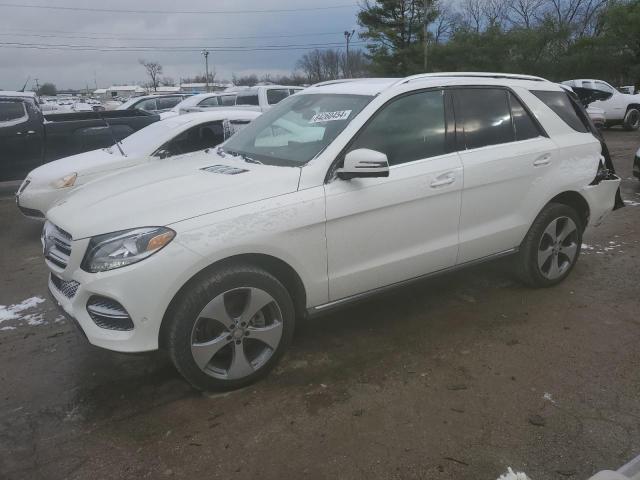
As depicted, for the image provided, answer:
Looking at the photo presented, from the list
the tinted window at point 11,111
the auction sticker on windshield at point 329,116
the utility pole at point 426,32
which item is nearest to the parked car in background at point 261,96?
the tinted window at point 11,111

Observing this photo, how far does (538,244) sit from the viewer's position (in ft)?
14.2

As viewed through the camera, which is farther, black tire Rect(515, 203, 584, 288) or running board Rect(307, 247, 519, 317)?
black tire Rect(515, 203, 584, 288)

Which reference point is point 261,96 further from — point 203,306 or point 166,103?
point 203,306

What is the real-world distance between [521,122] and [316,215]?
209 centimetres

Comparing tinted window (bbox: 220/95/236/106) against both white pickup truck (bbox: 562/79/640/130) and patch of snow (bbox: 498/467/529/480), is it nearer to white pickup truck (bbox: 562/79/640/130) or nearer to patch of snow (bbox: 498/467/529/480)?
white pickup truck (bbox: 562/79/640/130)

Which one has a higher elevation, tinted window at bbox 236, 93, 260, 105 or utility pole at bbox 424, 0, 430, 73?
utility pole at bbox 424, 0, 430, 73

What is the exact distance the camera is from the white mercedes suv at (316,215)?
110 inches

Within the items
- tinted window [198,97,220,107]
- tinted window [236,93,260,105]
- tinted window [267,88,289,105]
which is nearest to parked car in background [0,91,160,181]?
tinted window [236,93,260,105]

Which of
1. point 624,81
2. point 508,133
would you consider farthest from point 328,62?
point 508,133

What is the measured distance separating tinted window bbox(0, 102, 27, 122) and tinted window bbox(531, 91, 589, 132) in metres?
8.28

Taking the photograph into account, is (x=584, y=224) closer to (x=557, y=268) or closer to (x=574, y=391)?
(x=557, y=268)

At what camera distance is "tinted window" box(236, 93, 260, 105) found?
14.4m

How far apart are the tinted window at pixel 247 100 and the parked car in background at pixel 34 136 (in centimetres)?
578

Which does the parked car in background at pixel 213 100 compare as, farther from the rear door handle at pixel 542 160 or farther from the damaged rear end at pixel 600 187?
the rear door handle at pixel 542 160
